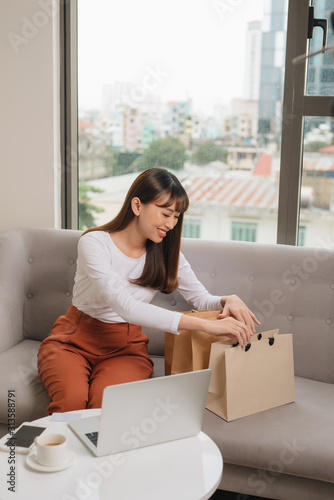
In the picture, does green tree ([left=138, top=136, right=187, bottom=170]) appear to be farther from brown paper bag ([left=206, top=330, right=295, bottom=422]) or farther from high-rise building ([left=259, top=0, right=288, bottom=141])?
brown paper bag ([left=206, top=330, right=295, bottom=422])

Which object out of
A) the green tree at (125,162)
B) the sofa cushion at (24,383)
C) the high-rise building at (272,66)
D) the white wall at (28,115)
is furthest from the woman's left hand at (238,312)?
the white wall at (28,115)

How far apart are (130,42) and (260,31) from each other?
60 centimetres

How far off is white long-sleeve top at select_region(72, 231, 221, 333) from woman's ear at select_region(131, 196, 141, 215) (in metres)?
0.14

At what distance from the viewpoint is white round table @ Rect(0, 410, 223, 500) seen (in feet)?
3.82

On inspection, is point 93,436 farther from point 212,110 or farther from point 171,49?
point 171,49

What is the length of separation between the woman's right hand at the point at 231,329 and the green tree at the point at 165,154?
1058mm

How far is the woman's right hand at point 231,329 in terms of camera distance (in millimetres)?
1717

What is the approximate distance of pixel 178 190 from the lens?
1.93 metres

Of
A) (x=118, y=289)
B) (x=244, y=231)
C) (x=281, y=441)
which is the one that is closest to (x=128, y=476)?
(x=281, y=441)

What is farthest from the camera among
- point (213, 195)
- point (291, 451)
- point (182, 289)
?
point (213, 195)

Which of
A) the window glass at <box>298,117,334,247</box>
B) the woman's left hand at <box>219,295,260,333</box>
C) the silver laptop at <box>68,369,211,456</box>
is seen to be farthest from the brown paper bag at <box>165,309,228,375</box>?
the window glass at <box>298,117,334,247</box>

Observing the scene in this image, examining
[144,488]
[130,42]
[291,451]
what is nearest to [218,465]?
[144,488]

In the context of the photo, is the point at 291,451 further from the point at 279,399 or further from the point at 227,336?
the point at 227,336

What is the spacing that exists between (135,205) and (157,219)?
0.32ft
